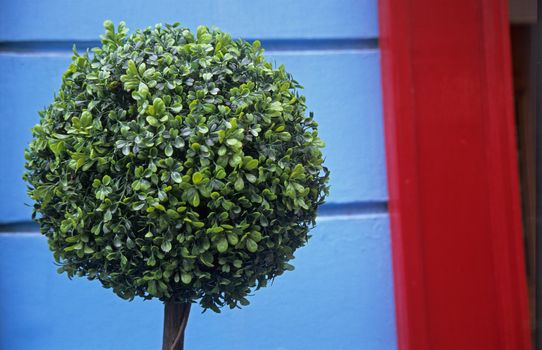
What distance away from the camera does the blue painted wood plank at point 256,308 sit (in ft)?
10.8

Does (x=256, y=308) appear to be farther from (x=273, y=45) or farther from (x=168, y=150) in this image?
(x=168, y=150)

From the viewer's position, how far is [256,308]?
11.1 ft

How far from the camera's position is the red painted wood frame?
3393 mm

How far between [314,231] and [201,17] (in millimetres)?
1259

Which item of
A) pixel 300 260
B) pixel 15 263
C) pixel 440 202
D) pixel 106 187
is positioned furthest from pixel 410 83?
pixel 15 263

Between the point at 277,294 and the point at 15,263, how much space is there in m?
1.32

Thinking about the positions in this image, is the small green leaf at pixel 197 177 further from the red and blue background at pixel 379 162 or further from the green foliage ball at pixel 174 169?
the red and blue background at pixel 379 162

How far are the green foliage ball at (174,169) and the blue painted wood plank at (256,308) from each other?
99cm

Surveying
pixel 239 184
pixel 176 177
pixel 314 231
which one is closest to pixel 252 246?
pixel 239 184

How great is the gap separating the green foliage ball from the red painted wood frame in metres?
1.16

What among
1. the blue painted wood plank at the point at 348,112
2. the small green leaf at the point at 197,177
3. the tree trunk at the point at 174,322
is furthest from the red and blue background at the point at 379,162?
the small green leaf at the point at 197,177

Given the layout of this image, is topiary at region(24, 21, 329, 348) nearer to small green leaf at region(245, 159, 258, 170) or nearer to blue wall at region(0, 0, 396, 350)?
small green leaf at region(245, 159, 258, 170)

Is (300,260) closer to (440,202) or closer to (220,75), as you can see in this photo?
(440,202)

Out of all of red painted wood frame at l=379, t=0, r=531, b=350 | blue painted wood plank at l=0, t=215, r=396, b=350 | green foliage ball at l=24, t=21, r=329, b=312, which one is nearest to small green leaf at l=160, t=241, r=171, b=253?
green foliage ball at l=24, t=21, r=329, b=312
